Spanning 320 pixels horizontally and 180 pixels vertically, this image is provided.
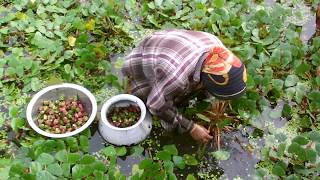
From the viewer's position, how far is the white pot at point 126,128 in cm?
284

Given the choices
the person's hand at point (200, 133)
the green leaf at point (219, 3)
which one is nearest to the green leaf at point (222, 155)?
the person's hand at point (200, 133)

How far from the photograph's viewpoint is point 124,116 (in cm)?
299

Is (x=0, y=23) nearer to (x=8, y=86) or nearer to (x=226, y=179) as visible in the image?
(x=8, y=86)

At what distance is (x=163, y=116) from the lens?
2730 millimetres

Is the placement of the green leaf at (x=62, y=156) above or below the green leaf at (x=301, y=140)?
below

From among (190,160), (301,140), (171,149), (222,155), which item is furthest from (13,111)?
(301,140)

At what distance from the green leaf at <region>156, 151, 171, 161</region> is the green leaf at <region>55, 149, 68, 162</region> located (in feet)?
1.79

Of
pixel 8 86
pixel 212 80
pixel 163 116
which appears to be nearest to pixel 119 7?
pixel 8 86

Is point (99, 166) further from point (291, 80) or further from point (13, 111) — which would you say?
point (291, 80)

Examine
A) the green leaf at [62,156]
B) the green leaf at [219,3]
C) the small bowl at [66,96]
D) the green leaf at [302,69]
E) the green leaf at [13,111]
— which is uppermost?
Answer: the green leaf at [219,3]

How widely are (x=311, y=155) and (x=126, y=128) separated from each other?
1110 millimetres

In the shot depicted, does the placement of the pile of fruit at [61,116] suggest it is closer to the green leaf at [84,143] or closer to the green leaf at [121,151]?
the green leaf at [84,143]

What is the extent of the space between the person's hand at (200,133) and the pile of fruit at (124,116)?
37 centimetres

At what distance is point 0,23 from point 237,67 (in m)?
2.05
